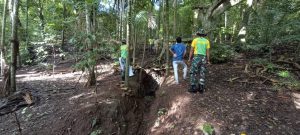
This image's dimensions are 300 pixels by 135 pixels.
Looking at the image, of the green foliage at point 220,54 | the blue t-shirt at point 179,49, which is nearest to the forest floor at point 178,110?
the green foliage at point 220,54

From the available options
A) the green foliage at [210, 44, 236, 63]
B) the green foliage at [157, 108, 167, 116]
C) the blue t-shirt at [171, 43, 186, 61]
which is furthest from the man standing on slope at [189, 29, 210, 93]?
the green foliage at [210, 44, 236, 63]

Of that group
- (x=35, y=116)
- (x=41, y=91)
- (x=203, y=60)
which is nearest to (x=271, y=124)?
(x=203, y=60)

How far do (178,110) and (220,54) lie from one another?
5.35m

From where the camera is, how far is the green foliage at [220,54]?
11047 millimetres

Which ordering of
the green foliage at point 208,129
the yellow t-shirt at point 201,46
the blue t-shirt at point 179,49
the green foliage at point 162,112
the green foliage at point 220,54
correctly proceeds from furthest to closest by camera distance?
1. the green foliage at point 220,54
2. the blue t-shirt at point 179,49
3. the green foliage at point 162,112
4. the yellow t-shirt at point 201,46
5. the green foliage at point 208,129

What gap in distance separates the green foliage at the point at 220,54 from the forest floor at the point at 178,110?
34.8 inches

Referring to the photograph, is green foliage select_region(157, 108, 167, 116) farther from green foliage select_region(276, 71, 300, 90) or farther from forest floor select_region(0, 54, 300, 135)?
green foliage select_region(276, 71, 300, 90)

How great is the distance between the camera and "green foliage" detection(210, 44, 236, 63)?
11.0 metres

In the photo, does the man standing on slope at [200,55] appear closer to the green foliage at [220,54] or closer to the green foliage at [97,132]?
the green foliage at [97,132]

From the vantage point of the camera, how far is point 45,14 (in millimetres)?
25922

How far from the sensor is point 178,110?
6.96 metres

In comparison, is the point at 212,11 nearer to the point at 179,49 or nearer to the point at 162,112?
the point at 179,49

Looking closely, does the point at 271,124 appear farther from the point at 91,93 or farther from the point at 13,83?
the point at 13,83

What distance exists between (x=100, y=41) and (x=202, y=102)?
472cm
